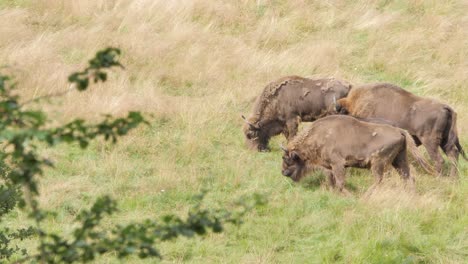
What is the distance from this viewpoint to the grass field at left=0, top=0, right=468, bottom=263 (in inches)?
340

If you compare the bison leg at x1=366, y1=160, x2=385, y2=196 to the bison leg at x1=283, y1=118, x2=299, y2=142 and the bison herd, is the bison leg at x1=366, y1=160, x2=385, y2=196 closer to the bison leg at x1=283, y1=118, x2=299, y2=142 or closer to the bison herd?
the bison herd

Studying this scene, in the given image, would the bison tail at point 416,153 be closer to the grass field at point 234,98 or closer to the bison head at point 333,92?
the grass field at point 234,98

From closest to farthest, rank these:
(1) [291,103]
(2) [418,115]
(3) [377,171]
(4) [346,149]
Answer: (3) [377,171], (4) [346,149], (2) [418,115], (1) [291,103]

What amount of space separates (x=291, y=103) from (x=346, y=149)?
2.40 metres

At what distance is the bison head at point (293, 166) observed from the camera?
33.9 feet

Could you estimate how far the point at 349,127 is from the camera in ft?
32.8

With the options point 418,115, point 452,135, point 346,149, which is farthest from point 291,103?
point 452,135

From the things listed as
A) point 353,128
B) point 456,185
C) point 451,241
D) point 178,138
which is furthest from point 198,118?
point 451,241

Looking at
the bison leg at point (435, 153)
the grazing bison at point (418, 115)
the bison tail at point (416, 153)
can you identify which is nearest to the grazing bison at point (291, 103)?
the grazing bison at point (418, 115)

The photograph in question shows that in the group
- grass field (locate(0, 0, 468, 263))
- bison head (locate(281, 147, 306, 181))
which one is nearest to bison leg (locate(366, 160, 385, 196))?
grass field (locate(0, 0, 468, 263))

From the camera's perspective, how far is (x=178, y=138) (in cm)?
1162

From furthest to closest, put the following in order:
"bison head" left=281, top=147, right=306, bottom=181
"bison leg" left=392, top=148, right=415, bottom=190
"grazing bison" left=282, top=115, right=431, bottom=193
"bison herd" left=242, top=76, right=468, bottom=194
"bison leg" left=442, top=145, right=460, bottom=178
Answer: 1. "bison leg" left=442, top=145, right=460, bottom=178
2. "bison head" left=281, top=147, right=306, bottom=181
3. "bison leg" left=392, top=148, right=415, bottom=190
4. "bison herd" left=242, top=76, right=468, bottom=194
5. "grazing bison" left=282, top=115, right=431, bottom=193

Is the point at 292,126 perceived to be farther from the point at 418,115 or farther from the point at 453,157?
the point at 453,157

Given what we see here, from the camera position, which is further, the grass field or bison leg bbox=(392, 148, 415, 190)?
bison leg bbox=(392, 148, 415, 190)
